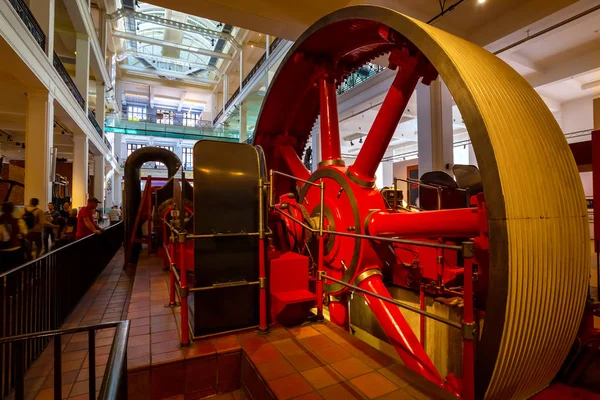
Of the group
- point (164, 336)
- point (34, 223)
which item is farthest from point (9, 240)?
point (164, 336)

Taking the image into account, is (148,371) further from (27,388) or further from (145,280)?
(145,280)

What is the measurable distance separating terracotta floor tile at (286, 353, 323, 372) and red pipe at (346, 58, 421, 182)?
1732 mm

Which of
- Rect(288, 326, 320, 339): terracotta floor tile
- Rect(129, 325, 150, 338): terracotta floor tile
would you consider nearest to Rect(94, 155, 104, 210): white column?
Rect(129, 325, 150, 338): terracotta floor tile

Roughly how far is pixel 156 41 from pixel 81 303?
21266 millimetres

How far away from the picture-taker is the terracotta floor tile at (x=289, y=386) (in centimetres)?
177

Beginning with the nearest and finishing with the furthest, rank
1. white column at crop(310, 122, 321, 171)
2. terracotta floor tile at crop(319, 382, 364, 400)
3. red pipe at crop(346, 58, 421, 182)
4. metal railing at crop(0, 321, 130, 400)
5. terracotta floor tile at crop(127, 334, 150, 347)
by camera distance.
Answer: metal railing at crop(0, 321, 130, 400) → terracotta floor tile at crop(319, 382, 364, 400) → terracotta floor tile at crop(127, 334, 150, 347) → red pipe at crop(346, 58, 421, 182) → white column at crop(310, 122, 321, 171)

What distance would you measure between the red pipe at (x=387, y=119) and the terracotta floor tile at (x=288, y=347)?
65.8 inches

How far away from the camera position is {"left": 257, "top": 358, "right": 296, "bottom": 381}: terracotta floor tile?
1.95m

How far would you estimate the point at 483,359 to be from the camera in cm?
165

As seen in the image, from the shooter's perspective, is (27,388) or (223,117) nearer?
(27,388)

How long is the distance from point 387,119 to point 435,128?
4.20 metres

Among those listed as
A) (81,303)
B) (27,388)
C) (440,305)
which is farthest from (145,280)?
(440,305)

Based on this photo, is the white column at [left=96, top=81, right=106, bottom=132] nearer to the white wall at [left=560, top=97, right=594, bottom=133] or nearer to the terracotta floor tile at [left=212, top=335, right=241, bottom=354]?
the terracotta floor tile at [left=212, top=335, right=241, bottom=354]

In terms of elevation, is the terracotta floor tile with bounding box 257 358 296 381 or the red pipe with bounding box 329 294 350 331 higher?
the terracotta floor tile with bounding box 257 358 296 381
